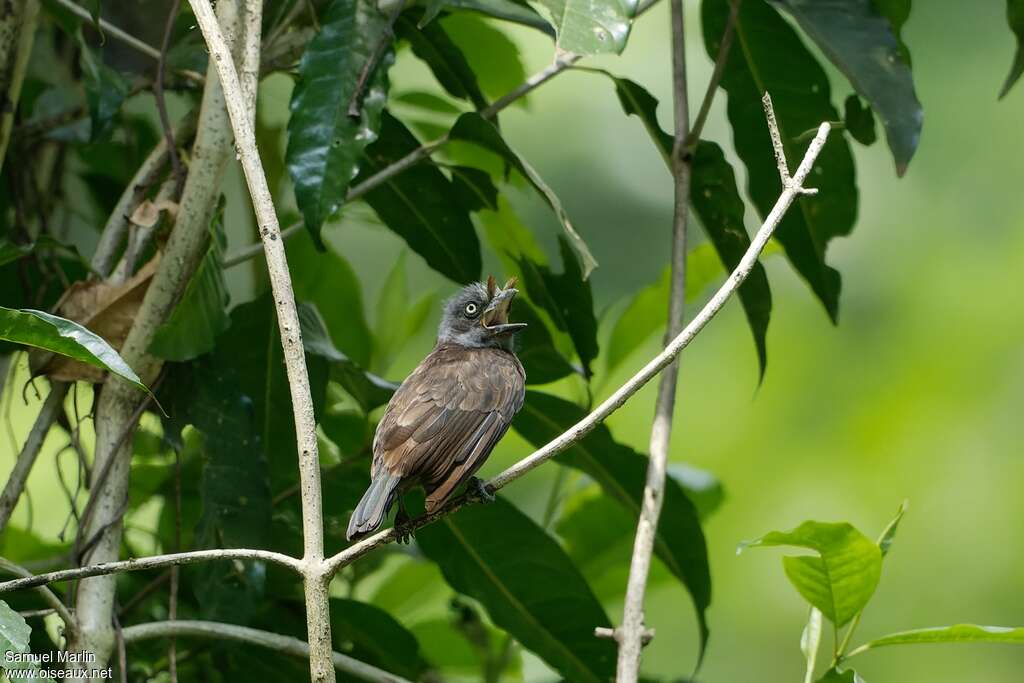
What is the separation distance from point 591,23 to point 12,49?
4.03 ft

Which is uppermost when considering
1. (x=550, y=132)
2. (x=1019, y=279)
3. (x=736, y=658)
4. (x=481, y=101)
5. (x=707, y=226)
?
(x=550, y=132)

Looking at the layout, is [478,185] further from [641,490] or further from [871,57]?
[871,57]

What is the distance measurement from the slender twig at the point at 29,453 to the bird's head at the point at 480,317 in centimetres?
88

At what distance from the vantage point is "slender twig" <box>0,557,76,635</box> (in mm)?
1898

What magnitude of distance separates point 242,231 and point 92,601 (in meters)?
2.70

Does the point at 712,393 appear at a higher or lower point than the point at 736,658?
higher

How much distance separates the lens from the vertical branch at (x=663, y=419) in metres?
2.01

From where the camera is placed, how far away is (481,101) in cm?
261

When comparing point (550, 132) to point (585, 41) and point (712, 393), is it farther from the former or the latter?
point (585, 41)

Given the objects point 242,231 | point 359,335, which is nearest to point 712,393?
point 242,231

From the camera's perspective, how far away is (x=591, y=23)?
1.85 m

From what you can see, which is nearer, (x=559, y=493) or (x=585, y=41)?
(x=585, y=41)

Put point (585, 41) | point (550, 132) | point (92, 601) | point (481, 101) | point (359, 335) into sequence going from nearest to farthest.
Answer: point (585, 41) < point (92, 601) < point (481, 101) < point (359, 335) < point (550, 132)

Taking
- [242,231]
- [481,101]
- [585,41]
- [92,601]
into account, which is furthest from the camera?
[242,231]
